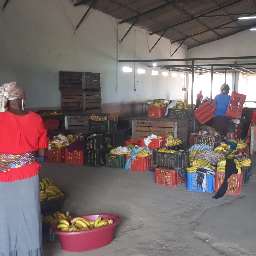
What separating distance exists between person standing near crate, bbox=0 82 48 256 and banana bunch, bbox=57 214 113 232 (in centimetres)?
57

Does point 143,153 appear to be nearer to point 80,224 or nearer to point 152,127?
point 152,127

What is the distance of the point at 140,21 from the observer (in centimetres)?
1345

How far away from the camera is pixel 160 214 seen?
14.8ft

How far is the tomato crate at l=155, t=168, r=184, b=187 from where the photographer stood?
5.81 metres

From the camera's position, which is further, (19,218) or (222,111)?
(222,111)

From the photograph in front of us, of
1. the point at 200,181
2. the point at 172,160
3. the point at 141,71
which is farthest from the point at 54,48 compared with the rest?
the point at 141,71

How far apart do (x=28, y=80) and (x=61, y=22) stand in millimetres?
2054

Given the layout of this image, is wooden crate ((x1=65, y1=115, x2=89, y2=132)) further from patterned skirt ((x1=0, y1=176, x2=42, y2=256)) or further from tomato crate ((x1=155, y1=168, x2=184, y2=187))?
patterned skirt ((x1=0, y1=176, x2=42, y2=256))

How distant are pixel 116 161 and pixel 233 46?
13848 millimetres

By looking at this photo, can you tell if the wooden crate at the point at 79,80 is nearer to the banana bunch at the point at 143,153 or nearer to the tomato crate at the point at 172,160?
the banana bunch at the point at 143,153

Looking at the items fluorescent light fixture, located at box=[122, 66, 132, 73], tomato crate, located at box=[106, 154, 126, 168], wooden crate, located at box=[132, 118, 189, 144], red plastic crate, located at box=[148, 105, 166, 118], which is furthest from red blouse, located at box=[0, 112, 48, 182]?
fluorescent light fixture, located at box=[122, 66, 132, 73]

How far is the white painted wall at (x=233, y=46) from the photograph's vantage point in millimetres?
18484

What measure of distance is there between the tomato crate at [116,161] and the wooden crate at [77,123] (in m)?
1.79

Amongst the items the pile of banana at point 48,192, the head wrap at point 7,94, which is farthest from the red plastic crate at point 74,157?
the head wrap at point 7,94
